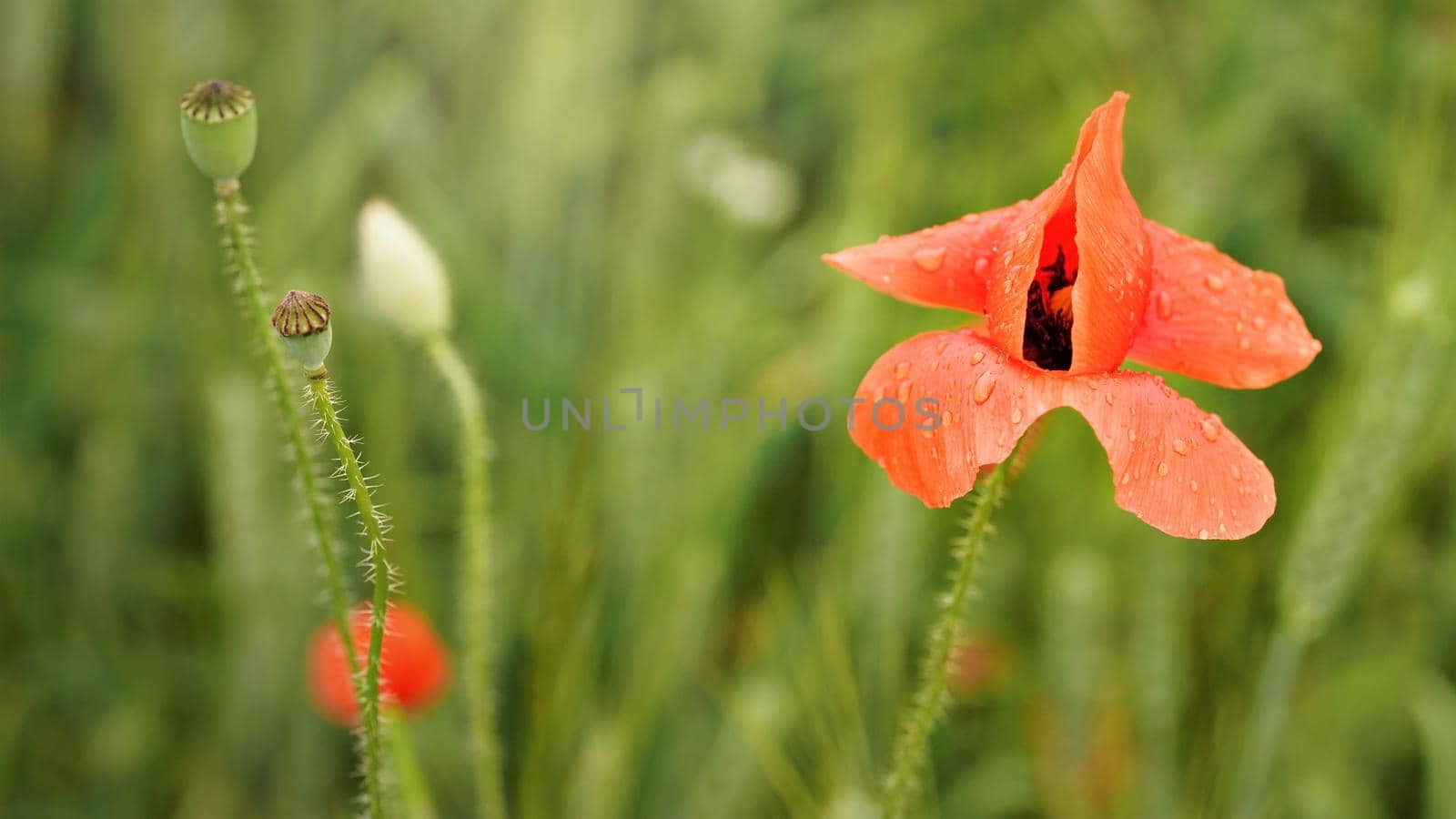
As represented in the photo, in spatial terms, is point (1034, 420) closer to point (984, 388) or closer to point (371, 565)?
point (984, 388)

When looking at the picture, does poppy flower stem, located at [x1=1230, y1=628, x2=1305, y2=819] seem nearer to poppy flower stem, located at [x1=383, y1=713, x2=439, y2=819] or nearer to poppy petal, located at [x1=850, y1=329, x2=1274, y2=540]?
poppy petal, located at [x1=850, y1=329, x2=1274, y2=540]

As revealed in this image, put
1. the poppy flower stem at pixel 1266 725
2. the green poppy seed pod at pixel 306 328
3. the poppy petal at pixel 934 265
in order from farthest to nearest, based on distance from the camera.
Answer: the poppy flower stem at pixel 1266 725 < the poppy petal at pixel 934 265 < the green poppy seed pod at pixel 306 328

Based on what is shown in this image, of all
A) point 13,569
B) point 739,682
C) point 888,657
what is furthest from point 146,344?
point 888,657

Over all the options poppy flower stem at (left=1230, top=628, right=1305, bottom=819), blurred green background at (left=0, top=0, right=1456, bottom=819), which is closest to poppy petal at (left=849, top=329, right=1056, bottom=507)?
blurred green background at (left=0, top=0, right=1456, bottom=819)

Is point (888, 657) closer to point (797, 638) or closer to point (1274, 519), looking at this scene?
point (797, 638)

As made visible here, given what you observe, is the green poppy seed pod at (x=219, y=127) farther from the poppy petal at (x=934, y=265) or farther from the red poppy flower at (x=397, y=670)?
the red poppy flower at (x=397, y=670)

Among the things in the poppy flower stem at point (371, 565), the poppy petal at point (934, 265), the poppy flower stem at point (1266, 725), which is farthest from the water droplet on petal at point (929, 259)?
the poppy flower stem at point (1266, 725)
